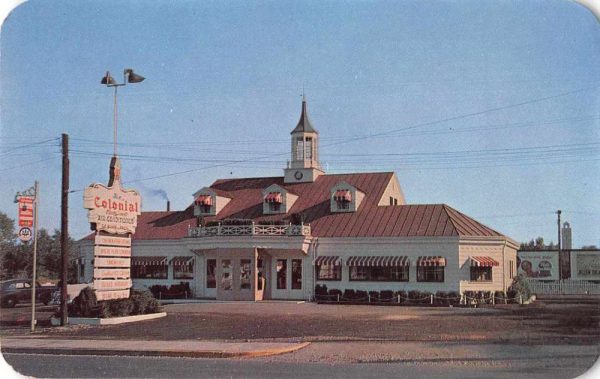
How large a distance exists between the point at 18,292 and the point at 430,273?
77.0ft

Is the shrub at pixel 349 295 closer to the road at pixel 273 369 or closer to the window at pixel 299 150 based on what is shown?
the window at pixel 299 150

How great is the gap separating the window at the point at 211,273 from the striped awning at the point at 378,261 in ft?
28.7

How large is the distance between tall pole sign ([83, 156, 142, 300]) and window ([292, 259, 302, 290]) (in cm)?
1430

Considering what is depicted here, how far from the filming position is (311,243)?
40750 millimetres

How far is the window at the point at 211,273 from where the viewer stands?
42.6 meters

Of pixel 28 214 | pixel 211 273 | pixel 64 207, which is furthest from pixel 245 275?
pixel 28 214

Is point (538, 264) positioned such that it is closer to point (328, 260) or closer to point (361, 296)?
point (361, 296)

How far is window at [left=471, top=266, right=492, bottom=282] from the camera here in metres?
37.3

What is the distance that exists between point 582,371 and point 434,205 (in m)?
27.0

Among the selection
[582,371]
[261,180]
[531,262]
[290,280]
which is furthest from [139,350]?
[531,262]

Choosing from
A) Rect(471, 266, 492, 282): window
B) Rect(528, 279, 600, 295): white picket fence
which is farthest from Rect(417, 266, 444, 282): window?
Rect(528, 279, 600, 295): white picket fence

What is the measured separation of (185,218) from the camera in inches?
1849

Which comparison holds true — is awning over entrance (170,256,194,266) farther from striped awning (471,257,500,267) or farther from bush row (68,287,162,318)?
striped awning (471,257,500,267)

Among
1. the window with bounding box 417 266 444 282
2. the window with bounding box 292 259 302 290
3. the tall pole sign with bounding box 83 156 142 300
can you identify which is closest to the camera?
the tall pole sign with bounding box 83 156 142 300
